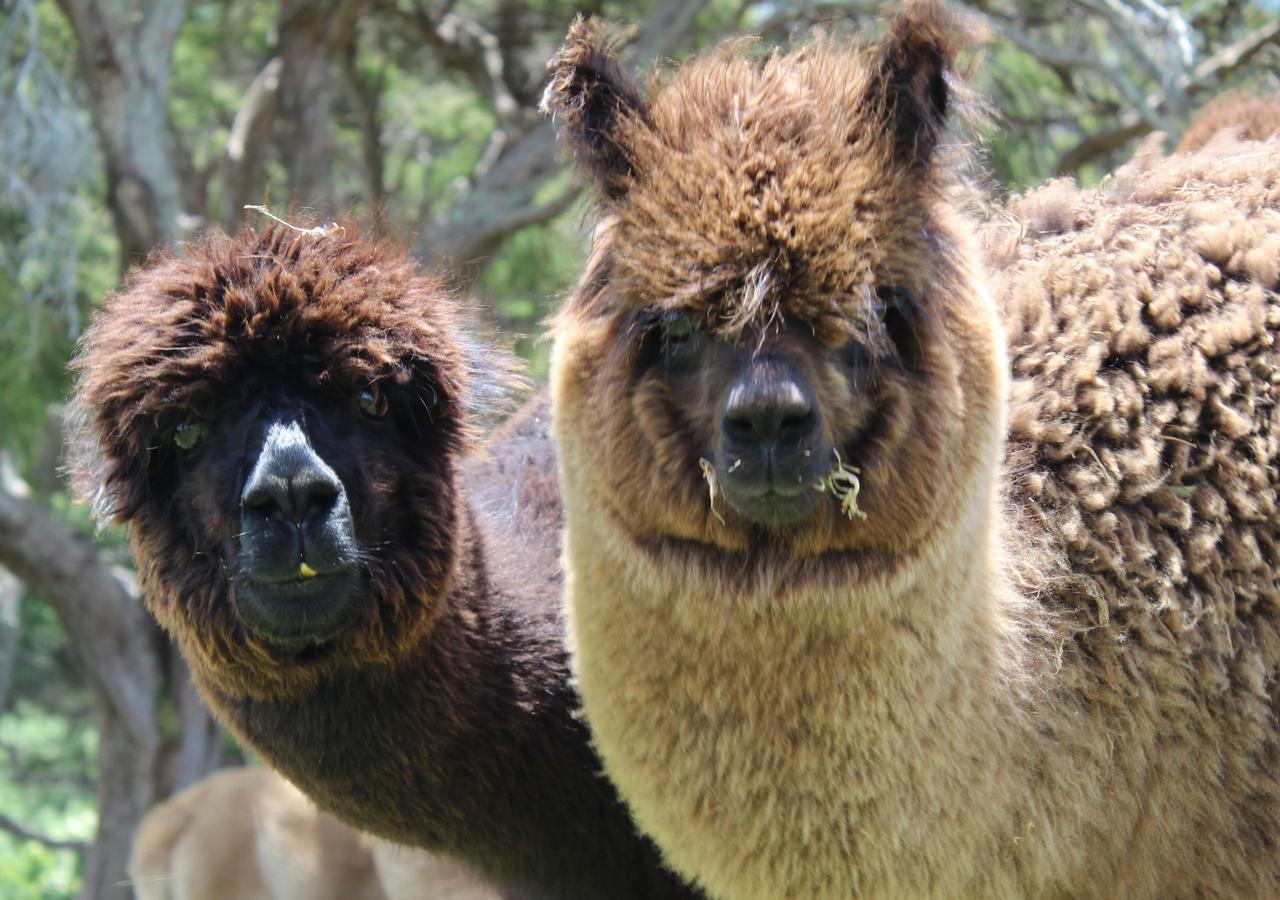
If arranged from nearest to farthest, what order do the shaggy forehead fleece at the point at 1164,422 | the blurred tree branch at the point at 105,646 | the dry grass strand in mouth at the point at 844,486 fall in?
the dry grass strand in mouth at the point at 844,486
the shaggy forehead fleece at the point at 1164,422
the blurred tree branch at the point at 105,646

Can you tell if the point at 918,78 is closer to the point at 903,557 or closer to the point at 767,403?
the point at 767,403

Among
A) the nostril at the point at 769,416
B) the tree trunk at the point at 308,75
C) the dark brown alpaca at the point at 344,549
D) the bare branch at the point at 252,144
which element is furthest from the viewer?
the bare branch at the point at 252,144

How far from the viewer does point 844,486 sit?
10.8 feet

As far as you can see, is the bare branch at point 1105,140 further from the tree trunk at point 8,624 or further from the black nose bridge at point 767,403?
the tree trunk at point 8,624

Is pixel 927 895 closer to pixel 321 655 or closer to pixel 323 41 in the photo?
pixel 321 655

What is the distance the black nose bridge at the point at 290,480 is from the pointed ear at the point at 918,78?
174 centimetres

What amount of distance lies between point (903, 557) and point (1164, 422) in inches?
38.5

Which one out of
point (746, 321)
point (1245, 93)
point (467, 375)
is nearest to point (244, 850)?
point (467, 375)

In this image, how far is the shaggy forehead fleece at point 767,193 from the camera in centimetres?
327

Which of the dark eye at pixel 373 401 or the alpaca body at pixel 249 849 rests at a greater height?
the dark eye at pixel 373 401

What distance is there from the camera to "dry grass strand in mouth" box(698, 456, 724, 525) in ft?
10.8

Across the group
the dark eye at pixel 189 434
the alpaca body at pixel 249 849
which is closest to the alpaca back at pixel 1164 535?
the dark eye at pixel 189 434

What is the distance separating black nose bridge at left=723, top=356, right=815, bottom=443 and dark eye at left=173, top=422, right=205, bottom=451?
1734 mm

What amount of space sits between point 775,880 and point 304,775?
155 cm
